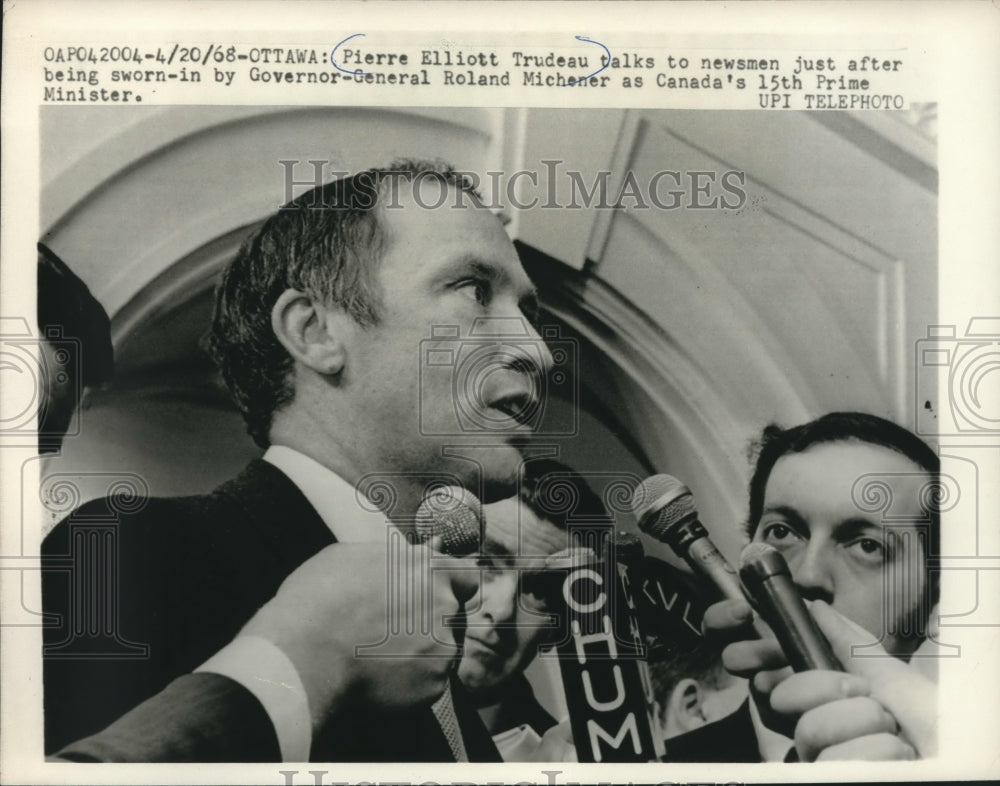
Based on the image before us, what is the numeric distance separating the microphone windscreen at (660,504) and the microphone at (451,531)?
17.7 inches

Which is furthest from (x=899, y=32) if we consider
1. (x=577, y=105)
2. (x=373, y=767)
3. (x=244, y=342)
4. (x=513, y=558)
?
(x=373, y=767)

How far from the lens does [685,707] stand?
10.2 ft

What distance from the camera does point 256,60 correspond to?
124 inches

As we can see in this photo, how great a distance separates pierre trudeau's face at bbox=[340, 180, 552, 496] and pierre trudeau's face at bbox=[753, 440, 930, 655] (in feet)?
2.53

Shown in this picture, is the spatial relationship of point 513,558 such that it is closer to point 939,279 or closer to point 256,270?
point 256,270

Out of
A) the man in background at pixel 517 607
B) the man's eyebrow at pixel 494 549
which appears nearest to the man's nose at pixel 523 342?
the man in background at pixel 517 607

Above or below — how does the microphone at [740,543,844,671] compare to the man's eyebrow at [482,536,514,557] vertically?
below

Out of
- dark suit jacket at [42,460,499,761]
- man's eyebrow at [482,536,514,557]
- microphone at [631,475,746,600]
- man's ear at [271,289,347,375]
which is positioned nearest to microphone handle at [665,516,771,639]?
microphone at [631,475,746,600]

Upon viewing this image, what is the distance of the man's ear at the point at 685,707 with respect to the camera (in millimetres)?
3104

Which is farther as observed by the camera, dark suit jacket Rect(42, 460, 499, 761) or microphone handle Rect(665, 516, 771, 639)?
microphone handle Rect(665, 516, 771, 639)

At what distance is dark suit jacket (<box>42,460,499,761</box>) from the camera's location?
3000 mm

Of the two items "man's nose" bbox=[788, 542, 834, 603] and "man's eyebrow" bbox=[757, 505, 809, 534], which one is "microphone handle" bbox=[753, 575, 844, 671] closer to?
"man's nose" bbox=[788, 542, 834, 603]

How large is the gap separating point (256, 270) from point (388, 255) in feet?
1.21

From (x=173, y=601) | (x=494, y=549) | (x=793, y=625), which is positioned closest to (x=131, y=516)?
(x=173, y=601)
